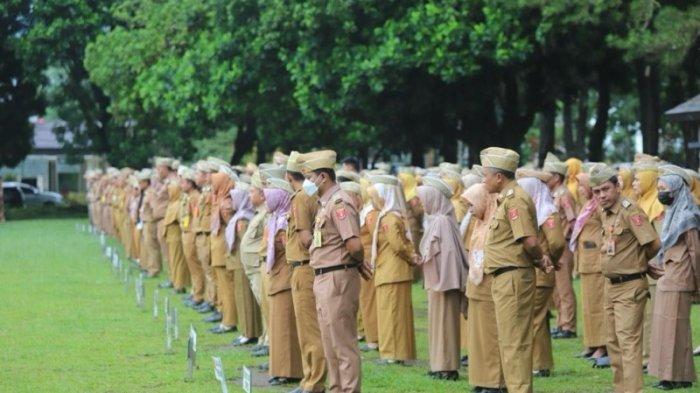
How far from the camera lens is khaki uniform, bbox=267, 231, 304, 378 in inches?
566

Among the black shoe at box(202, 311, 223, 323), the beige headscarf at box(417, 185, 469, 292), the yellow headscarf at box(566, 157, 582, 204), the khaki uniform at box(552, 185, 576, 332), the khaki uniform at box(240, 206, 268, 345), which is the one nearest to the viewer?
the beige headscarf at box(417, 185, 469, 292)

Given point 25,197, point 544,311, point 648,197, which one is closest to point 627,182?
point 648,197

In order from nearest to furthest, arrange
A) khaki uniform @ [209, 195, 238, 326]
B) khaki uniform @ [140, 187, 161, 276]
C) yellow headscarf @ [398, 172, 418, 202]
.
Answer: khaki uniform @ [209, 195, 238, 326] < yellow headscarf @ [398, 172, 418, 202] < khaki uniform @ [140, 187, 161, 276]

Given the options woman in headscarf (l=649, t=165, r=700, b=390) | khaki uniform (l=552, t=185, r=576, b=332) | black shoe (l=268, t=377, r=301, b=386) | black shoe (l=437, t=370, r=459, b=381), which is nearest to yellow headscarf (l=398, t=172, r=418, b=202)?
khaki uniform (l=552, t=185, r=576, b=332)

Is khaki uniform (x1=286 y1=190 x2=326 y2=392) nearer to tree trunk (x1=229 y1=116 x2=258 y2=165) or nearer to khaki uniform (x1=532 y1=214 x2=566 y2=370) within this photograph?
khaki uniform (x1=532 y1=214 x2=566 y2=370)

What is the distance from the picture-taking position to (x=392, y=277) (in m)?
16.1

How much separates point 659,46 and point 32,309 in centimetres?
1109

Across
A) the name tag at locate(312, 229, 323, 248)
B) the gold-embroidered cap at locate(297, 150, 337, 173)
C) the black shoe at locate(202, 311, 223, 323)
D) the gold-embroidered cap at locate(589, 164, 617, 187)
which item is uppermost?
the gold-embroidered cap at locate(297, 150, 337, 173)

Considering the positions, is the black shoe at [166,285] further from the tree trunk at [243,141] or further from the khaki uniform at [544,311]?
the tree trunk at [243,141]

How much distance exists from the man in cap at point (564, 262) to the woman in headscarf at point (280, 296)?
15.7 ft

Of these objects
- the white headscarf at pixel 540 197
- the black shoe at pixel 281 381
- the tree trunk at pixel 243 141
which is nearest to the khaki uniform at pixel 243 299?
the black shoe at pixel 281 381

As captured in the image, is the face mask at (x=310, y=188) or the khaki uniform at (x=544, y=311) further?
the khaki uniform at (x=544, y=311)

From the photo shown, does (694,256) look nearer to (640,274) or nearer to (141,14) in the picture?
(640,274)

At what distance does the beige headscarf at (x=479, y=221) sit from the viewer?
1322 centimetres
